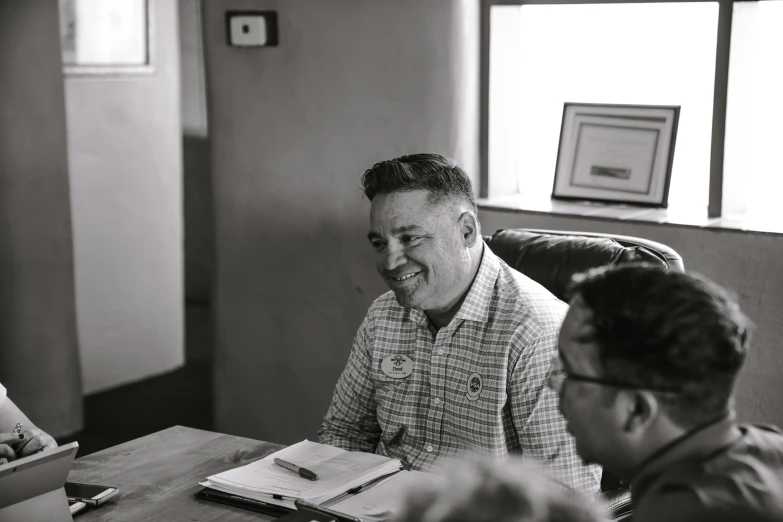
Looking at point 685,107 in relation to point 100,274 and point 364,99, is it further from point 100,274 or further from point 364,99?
point 100,274

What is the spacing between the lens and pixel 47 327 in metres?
4.12

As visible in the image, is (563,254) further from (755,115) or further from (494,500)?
(494,500)

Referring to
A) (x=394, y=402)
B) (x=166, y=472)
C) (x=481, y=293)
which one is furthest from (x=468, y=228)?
(x=166, y=472)

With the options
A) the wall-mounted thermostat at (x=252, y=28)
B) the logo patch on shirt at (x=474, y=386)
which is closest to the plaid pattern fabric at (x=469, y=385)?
the logo patch on shirt at (x=474, y=386)

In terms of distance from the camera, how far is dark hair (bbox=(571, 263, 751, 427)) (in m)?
1.09

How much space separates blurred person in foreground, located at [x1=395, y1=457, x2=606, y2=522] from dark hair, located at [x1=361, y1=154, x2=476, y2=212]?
4.24 feet

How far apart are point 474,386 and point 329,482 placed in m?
0.44

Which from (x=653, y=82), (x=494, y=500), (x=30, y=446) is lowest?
(x=30, y=446)

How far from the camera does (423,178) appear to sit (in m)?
2.09

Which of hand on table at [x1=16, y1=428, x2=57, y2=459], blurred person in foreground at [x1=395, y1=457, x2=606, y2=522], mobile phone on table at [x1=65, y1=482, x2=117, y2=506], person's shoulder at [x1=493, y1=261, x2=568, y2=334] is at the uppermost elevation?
→ blurred person in foreground at [x1=395, y1=457, x2=606, y2=522]

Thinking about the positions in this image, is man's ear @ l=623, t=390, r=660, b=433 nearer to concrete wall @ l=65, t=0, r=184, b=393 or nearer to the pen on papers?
the pen on papers

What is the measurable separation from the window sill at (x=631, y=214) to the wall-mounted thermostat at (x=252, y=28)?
964 millimetres

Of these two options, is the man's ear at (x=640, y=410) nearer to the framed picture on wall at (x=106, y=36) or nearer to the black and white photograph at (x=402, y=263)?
the black and white photograph at (x=402, y=263)

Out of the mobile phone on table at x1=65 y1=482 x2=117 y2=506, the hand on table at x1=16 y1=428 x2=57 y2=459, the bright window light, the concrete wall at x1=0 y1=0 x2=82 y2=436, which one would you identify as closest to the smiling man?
the mobile phone on table at x1=65 y1=482 x2=117 y2=506
